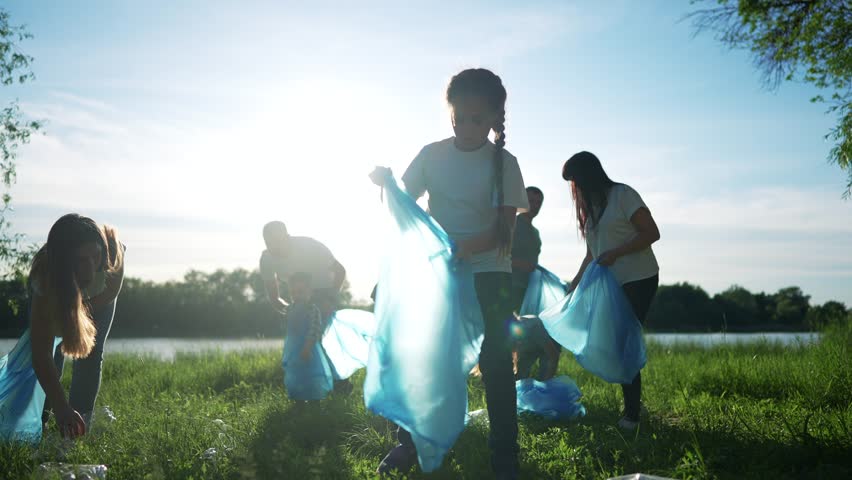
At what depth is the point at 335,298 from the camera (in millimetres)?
6074

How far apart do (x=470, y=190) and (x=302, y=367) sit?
317 cm

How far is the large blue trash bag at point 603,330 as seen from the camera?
Result: 12.7 feet

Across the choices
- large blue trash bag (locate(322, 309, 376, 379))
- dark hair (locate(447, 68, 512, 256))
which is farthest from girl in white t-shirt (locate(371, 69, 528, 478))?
large blue trash bag (locate(322, 309, 376, 379))

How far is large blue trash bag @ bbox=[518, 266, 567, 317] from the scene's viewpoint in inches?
229

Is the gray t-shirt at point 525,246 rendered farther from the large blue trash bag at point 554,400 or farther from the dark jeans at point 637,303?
the dark jeans at point 637,303

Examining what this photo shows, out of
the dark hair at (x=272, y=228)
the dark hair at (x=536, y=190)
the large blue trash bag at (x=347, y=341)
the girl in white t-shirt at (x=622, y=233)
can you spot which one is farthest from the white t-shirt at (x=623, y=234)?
the dark hair at (x=272, y=228)

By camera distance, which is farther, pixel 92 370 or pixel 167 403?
pixel 167 403

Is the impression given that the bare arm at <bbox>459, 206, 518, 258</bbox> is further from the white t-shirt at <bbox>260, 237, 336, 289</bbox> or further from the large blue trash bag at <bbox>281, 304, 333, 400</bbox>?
the white t-shirt at <bbox>260, 237, 336, 289</bbox>

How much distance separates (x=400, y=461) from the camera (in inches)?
119

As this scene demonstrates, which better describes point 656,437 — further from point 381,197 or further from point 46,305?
point 46,305

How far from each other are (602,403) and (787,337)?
4817 millimetres

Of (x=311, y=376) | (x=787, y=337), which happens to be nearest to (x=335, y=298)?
(x=311, y=376)

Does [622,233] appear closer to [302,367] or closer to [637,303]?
[637,303]

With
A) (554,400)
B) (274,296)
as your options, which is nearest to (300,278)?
(274,296)
